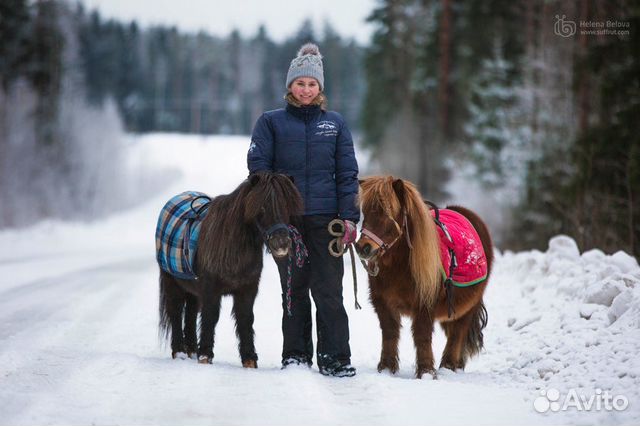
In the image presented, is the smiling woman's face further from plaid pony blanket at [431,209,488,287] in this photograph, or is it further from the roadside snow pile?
the roadside snow pile

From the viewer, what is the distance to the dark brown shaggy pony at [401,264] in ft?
16.6

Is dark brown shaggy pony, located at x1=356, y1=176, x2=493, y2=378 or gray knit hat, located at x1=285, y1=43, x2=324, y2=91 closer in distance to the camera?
dark brown shaggy pony, located at x1=356, y1=176, x2=493, y2=378

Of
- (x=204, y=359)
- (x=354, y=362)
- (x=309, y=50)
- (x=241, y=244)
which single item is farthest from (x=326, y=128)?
(x=354, y=362)

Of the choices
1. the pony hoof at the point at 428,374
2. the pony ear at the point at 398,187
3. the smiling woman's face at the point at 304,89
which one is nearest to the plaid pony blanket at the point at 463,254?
the pony ear at the point at 398,187

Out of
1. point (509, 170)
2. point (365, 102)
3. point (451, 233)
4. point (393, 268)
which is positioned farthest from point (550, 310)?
point (365, 102)

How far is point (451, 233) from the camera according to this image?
5.74m

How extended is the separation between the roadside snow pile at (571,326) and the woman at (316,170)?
58.6 inches

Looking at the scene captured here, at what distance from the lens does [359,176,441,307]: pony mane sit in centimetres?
515

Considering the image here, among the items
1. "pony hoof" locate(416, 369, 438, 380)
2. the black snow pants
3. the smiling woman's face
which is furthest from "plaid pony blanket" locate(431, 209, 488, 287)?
→ the smiling woman's face

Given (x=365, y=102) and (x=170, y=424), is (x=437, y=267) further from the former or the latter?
(x=365, y=102)

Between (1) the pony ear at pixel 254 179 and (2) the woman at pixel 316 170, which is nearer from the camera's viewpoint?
(1) the pony ear at pixel 254 179

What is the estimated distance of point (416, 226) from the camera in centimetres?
523

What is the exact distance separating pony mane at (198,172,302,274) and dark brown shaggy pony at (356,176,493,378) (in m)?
0.59

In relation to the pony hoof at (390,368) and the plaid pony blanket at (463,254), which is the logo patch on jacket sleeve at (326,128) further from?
the pony hoof at (390,368)
